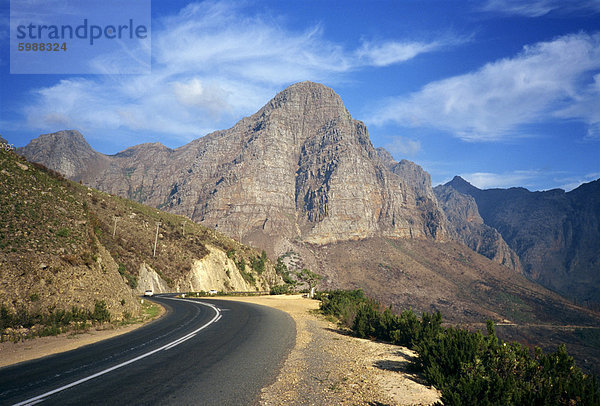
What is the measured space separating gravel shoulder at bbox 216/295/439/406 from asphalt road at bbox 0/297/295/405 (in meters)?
0.54

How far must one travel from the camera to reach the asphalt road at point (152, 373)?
21.3 ft

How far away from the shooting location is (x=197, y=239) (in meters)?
77.1

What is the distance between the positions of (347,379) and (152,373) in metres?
4.95

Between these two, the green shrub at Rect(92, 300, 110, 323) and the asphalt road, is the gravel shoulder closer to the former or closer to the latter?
the asphalt road

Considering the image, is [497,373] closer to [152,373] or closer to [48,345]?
[152,373]

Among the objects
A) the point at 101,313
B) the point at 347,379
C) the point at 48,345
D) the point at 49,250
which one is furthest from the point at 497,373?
the point at 49,250

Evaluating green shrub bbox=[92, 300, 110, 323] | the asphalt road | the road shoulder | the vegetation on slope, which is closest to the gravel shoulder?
the asphalt road

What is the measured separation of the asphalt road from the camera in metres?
6.50

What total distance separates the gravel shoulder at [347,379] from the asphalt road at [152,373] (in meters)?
0.54

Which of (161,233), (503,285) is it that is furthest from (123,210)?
(503,285)

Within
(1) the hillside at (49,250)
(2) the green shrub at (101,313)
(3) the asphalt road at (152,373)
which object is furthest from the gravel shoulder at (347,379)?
(1) the hillside at (49,250)

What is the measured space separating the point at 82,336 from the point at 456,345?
15134 mm

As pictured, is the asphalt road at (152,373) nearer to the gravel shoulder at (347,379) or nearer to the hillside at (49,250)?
the gravel shoulder at (347,379)

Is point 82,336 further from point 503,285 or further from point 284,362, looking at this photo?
point 503,285
